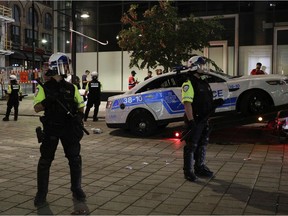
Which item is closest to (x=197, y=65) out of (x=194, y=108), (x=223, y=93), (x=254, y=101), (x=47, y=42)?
(x=194, y=108)

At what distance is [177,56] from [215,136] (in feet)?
13.1

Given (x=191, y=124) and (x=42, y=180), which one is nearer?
(x=42, y=180)

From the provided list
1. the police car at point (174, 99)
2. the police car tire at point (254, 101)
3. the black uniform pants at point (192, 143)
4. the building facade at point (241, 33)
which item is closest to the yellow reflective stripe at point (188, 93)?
the black uniform pants at point (192, 143)

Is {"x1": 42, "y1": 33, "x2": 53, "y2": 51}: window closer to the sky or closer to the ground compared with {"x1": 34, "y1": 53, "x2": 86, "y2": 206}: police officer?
closer to the sky

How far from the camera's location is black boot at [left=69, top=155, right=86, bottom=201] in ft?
16.5

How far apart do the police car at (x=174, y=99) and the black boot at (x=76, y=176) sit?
4.97m

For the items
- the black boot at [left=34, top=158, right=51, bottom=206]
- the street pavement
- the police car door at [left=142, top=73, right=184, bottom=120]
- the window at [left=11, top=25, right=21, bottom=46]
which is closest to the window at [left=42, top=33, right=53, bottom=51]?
the window at [left=11, top=25, right=21, bottom=46]

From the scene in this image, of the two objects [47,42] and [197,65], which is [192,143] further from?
[47,42]

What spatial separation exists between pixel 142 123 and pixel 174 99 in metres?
1.10

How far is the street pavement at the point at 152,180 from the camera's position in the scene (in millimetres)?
A: 4898

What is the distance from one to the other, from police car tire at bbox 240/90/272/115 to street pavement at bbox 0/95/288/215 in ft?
2.39

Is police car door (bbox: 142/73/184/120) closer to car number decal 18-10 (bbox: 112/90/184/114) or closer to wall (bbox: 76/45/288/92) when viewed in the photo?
car number decal 18-10 (bbox: 112/90/184/114)

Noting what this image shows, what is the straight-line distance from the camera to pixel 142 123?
1077cm

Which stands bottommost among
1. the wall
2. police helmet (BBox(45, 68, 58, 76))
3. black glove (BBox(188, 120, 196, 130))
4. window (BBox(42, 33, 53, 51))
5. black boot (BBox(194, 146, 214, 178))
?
black boot (BBox(194, 146, 214, 178))
